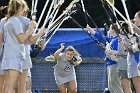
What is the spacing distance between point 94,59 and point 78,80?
829mm

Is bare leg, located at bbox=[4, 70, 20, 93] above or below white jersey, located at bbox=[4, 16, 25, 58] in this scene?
below

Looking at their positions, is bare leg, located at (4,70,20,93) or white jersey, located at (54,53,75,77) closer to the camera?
bare leg, located at (4,70,20,93)

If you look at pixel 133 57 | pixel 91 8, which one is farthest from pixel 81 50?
pixel 133 57

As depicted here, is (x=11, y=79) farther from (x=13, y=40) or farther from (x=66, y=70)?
(x=66, y=70)

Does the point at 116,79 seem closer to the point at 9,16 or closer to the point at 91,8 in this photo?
the point at 9,16

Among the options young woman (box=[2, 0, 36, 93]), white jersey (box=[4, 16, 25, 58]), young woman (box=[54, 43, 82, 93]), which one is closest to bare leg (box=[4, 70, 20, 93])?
young woman (box=[2, 0, 36, 93])

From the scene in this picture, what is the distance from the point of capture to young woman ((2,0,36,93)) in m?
8.24

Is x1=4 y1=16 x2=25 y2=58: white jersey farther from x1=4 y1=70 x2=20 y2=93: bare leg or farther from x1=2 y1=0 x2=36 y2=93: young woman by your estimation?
x1=4 y1=70 x2=20 y2=93: bare leg

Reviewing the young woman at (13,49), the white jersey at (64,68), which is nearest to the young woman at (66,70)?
the white jersey at (64,68)

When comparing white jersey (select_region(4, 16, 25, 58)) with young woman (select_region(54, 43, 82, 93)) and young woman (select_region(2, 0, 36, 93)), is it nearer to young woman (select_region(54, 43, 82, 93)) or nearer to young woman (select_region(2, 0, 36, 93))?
young woman (select_region(2, 0, 36, 93))

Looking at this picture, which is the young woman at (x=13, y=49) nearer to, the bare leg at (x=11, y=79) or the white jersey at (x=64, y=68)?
the bare leg at (x=11, y=79)

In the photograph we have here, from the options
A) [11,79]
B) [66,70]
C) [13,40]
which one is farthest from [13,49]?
[66,70]

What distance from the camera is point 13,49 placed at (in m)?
8.27

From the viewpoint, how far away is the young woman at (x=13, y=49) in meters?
8.24
